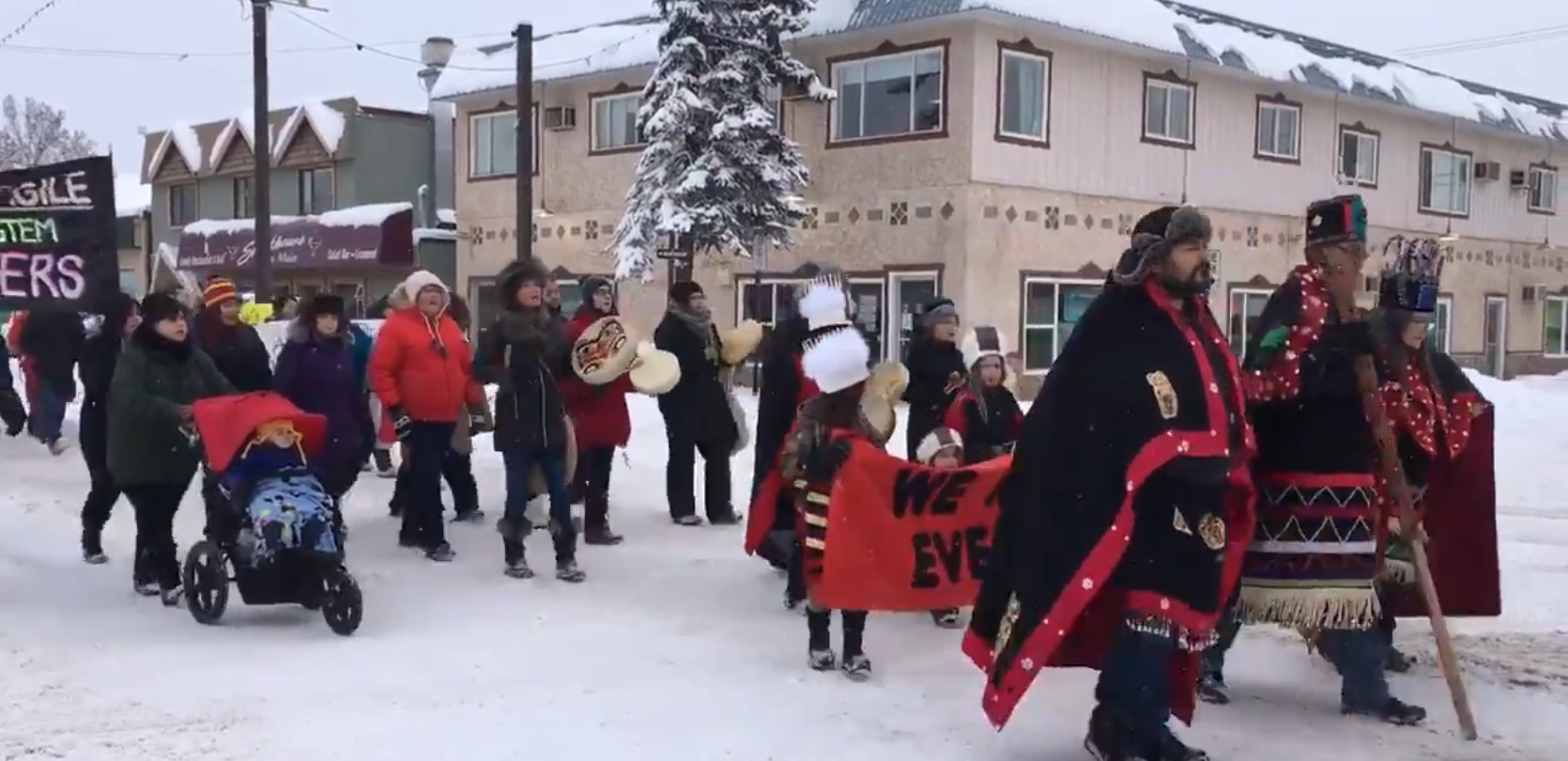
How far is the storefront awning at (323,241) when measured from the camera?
2956 centimetres

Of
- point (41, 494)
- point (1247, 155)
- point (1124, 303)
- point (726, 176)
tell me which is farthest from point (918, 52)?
point (1124, 303)

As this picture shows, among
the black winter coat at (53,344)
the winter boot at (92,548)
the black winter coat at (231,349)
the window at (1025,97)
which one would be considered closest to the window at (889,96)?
the window at (1025,97)

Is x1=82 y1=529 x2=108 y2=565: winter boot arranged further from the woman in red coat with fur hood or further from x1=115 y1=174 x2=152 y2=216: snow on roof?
x1=115 y1=174 x2=152 y2=216: snow on roof

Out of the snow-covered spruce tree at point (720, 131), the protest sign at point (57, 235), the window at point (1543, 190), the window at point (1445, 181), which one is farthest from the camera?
the window at point (1543, 190)

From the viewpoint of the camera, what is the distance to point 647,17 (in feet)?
84.4

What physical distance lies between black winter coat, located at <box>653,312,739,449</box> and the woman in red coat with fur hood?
20.3 inches

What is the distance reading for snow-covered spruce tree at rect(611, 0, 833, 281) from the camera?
1947 cm

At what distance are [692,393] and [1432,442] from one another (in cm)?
540

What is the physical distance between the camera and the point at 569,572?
8.10m

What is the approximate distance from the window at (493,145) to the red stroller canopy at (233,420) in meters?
19.4

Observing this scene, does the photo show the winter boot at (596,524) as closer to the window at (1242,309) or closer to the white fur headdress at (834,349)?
the white fur headdress at (834,349)

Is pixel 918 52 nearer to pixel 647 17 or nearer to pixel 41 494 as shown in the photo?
pixel 647 17

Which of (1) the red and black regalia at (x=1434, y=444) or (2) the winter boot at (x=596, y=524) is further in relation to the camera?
(2) the winter boot at (x=596, y=524)

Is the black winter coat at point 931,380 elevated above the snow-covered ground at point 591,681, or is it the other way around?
the black winter coat at point 931,380
